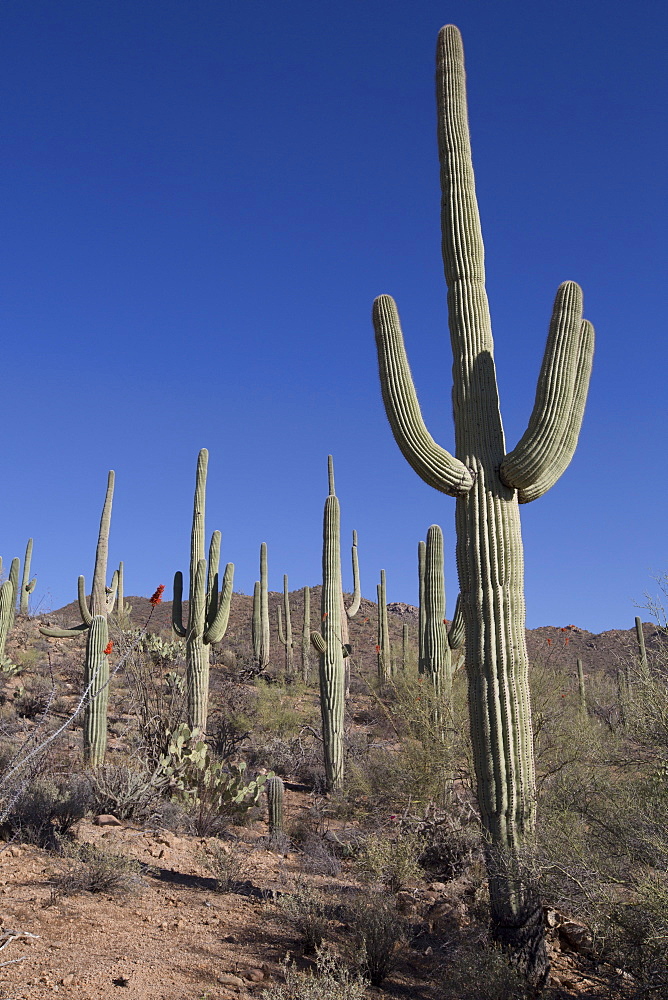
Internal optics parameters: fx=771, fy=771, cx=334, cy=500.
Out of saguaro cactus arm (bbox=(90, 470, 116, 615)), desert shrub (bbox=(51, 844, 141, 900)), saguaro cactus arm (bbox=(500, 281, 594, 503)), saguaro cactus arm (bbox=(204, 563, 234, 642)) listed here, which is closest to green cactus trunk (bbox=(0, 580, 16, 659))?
saguaro cactus arm (bbox=(90, 470, 116, 615))

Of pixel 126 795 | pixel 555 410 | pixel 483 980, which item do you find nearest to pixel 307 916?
pixel 483 980

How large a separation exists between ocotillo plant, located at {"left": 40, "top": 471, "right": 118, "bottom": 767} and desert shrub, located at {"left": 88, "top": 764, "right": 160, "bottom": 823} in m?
0.98

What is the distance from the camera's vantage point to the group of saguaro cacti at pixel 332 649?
12156 mm

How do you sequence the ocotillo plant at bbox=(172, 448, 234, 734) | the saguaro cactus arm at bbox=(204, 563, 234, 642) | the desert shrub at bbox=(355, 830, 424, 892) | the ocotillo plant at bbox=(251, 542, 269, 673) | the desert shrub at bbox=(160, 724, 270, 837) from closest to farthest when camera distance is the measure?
the desert shrub at bbox=(355, 830, 424, 892) → the desert shrub at bbox=(160, 724, 270, 837) → the ocotillo plant at bbox=(172, 448, 234, 734) → the saguaro cactus arm at bbox=(204, 563, 234, 642) → the ocotillo plant at bbox=(251, 542, 269, 673)

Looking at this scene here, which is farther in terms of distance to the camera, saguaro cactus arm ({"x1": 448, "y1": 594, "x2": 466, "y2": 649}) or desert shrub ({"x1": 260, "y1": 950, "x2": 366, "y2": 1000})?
saguaro cactus arm ({"x1": 448, "y1": 594, "x2": 466, "y2": 649})

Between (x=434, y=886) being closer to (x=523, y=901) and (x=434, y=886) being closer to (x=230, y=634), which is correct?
(x=523, y=901)

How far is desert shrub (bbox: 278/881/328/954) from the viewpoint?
5883mm

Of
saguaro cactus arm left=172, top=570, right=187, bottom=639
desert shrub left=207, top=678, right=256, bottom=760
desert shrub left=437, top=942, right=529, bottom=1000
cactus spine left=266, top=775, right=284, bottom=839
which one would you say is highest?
saguaro cactus arm left=172, top=570, right=187, bottom=639

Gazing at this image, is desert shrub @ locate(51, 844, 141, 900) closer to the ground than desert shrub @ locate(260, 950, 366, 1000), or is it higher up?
higher up

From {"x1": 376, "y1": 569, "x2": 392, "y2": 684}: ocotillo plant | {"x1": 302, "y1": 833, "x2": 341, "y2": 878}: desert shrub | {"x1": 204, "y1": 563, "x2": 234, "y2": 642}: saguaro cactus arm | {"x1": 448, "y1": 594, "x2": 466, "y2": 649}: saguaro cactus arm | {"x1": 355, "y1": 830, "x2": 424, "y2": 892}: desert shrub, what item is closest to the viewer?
{"x1": 355, "y1": 830, "x2": 424, "y2": 892}: desert shrub

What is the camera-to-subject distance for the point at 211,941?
595cm

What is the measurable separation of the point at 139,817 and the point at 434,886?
12.0 feet

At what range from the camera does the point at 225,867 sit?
7418 millimetres

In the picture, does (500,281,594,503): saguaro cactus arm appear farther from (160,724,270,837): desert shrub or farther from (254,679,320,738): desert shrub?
(254,679,320,738): desert shrub
